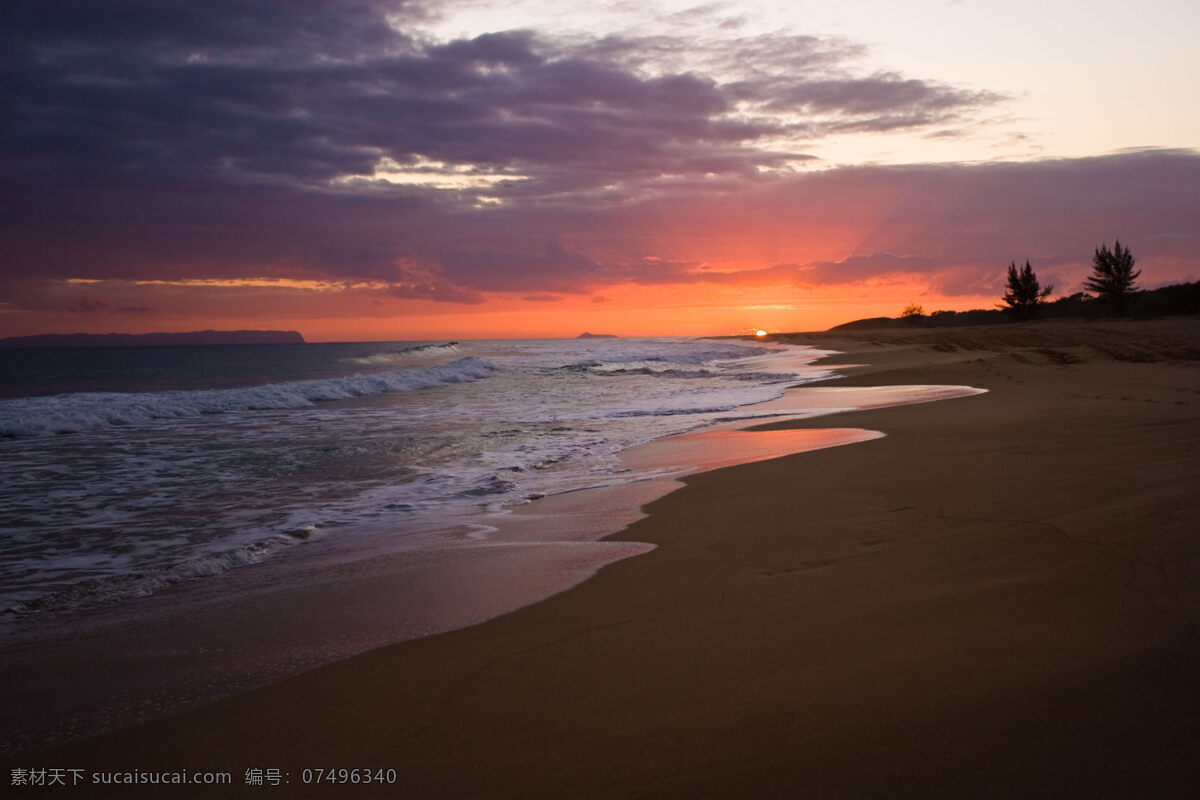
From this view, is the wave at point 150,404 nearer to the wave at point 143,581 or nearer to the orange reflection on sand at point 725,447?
the wave at point 143,581

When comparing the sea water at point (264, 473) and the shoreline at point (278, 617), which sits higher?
the sea water at point (264, 473)

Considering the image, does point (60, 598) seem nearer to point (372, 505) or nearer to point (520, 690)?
point (372, 505)

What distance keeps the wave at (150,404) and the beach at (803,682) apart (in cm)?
1659

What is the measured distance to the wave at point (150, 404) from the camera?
1672 cm

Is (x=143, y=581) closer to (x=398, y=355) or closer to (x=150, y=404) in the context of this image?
(x=150, y=404)

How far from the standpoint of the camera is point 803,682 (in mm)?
2648

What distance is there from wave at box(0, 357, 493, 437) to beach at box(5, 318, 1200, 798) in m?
16.6

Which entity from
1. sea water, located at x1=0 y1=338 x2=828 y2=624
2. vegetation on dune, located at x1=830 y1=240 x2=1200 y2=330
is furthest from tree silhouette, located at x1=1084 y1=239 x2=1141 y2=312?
sea water, located at x1=0 y1=338 x2=828 y2=624

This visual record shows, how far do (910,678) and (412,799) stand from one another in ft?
5.75

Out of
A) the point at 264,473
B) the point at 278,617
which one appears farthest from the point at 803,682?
the point at 264,473

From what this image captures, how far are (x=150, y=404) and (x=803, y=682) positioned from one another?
21.9 metres

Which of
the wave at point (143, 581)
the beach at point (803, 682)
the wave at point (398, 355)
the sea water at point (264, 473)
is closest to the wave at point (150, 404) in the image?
the sea water at point (264, 473)

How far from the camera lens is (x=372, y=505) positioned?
7.35 m

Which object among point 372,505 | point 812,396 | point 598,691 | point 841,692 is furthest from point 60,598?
point 812,396
